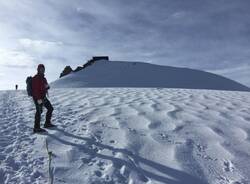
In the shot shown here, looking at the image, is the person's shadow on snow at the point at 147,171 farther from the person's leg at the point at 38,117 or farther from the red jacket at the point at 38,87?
the red jacket at the point at 38,87

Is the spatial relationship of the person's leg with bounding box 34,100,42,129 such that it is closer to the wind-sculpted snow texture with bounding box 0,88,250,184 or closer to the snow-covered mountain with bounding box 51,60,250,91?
the wind-sculpted snow texture with bounding box 0,88,250,184

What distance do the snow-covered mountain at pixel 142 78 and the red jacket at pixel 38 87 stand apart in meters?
25.0

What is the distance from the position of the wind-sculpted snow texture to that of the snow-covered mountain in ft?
79.5

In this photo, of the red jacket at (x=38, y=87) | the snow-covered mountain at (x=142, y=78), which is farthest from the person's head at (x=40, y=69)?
the snow-covered mountain at (x=142, y=78)

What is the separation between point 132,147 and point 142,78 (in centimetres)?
3135

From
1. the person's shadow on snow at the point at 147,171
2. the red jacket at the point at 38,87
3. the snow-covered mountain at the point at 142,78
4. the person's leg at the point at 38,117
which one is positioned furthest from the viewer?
the snow-covered mountain at the point at 142,78

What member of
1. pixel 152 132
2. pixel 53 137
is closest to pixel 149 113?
pixel 152 132

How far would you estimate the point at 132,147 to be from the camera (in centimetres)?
532

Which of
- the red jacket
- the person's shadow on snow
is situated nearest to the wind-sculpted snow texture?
the person's shadow on snow

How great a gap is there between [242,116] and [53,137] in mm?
4342

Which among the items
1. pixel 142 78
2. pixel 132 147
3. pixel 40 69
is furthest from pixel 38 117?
pixel 142 78

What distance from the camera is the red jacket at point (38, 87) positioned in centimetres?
664

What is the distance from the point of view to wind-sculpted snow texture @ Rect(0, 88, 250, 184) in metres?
4.30

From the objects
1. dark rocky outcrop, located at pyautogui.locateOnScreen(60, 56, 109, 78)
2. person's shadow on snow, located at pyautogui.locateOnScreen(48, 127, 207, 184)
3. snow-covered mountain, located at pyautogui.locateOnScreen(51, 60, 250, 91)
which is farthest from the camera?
dark rocky outcrop, located at pyautogui.locateOnScreen(60, 56, 109, 78)
